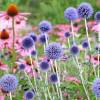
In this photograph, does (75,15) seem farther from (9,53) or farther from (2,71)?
(9,53)

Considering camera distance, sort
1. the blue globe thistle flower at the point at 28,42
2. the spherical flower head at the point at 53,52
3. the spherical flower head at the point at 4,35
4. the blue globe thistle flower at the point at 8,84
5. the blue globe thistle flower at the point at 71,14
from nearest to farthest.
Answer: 1. the blue globe thistle flower at the point at 8,84
2. the spherical flower head at the point at 53,52
3. the blue globe thistle flower at the point at 28,42
4. the blue globe thistle flower at the point at 71,14
5. the spherical flower head at the point at 4,35

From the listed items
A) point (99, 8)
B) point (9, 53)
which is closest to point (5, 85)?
point (9, 53)

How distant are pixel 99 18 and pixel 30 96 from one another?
2.05 feet

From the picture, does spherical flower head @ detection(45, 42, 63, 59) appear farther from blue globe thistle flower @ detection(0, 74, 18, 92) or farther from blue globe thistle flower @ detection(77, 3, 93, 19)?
blue globe thistle flower @ detection(77, 3, 93, 19)

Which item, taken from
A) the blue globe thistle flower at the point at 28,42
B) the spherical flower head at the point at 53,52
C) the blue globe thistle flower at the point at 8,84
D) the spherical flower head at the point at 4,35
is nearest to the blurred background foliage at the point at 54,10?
the spherical flower head at the point at 4,35

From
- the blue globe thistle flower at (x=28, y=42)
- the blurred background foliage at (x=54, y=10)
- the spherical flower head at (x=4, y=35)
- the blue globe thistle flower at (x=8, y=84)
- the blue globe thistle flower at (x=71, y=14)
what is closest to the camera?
the blue globe thistle flower at (x=8, y=84)

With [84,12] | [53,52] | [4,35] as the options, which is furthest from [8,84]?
[4,35]

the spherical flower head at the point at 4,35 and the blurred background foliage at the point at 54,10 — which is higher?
the blurred background foliage at the point at 54,10

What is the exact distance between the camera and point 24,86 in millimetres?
2625

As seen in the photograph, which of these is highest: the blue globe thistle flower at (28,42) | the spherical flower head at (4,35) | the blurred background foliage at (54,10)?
the blurred background foliage at (54,10)

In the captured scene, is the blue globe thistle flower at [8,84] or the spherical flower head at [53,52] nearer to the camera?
the blue globe thistle flower at [8,84]

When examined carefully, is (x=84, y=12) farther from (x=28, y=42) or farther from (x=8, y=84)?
(x=8, y=84)

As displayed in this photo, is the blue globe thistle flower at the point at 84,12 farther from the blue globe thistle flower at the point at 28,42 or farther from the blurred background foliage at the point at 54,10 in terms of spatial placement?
the blurred background foliage at the point at 54,10

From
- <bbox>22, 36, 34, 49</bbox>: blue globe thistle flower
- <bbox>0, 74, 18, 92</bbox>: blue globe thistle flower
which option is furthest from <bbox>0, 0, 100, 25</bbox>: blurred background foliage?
<bbox>0, 74, 18, 92</bbox>: blue globe thistle flower
